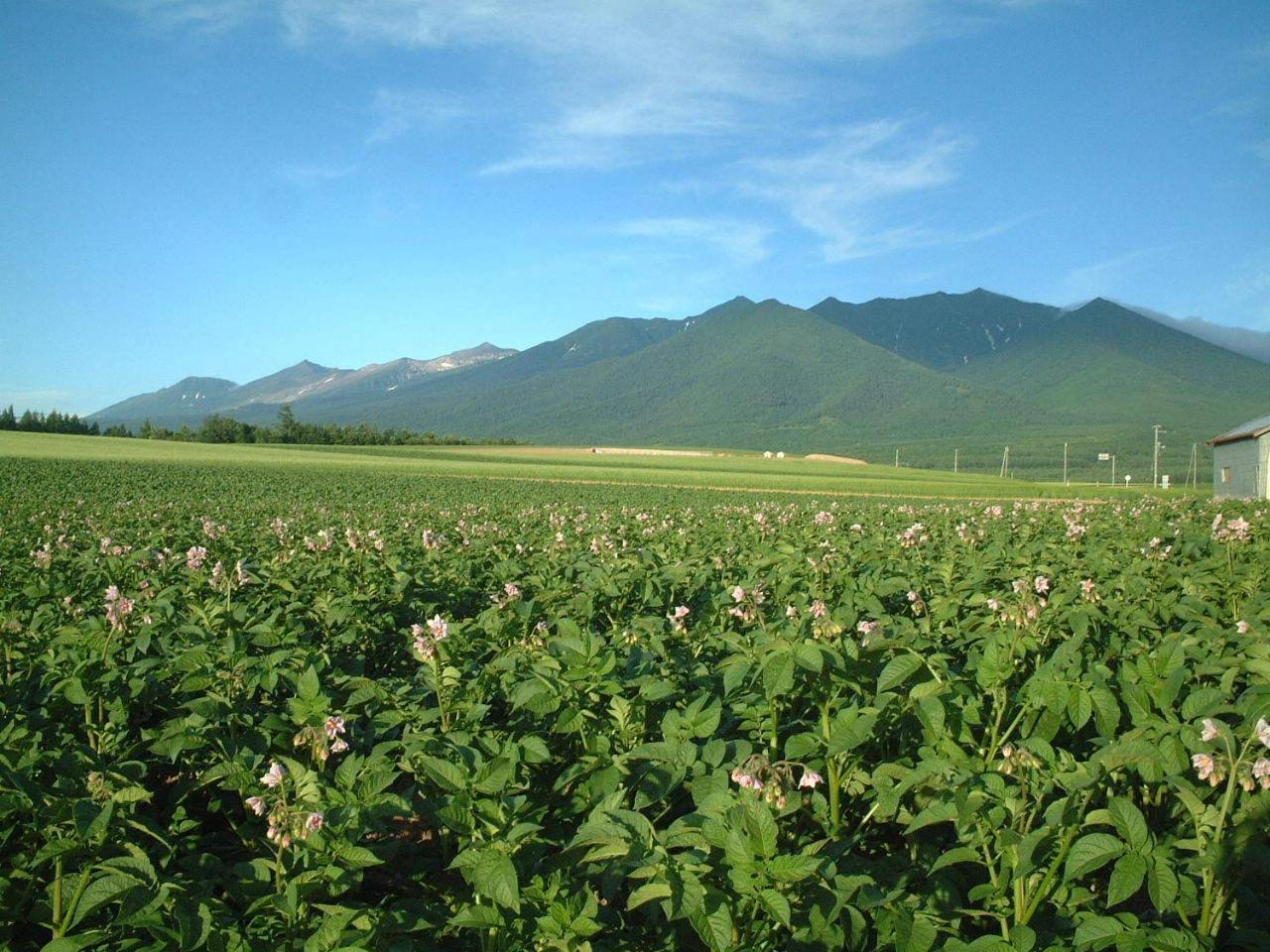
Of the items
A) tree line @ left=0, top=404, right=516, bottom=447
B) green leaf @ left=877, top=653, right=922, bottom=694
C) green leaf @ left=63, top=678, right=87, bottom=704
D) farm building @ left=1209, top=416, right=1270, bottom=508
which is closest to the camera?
green leaf @ left=877, top=653, right=922, bottom=694

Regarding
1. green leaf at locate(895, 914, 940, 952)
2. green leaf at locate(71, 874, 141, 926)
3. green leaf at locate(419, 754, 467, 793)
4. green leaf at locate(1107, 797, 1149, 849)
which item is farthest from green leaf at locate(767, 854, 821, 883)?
green leaf at locate(71, 874, 141, 926)

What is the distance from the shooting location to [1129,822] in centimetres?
268

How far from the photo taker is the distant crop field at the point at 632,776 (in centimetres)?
263

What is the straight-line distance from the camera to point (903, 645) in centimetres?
377

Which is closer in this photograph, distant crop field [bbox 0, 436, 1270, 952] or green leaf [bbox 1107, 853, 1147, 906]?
green leaf [bbox 1107, 853, 1147, 906]

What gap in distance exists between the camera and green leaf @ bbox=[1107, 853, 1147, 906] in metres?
2.50

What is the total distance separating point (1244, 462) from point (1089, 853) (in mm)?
55289

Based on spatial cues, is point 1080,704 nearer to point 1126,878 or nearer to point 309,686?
point 1126,878

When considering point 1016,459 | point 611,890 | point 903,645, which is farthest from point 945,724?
point 1016,459

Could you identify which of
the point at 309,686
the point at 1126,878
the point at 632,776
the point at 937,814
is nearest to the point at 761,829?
the point at 937,814

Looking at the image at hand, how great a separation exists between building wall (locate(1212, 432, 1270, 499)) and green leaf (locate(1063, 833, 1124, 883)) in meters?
47.7

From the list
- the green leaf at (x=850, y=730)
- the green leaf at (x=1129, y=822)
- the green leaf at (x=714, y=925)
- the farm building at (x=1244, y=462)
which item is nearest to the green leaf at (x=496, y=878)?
the green leaf at (x=714, y=925)

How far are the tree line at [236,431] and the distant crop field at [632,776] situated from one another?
102336mm

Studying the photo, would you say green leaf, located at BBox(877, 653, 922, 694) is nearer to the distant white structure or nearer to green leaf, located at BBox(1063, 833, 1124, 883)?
green leaf, located at BBox(1063, 833, 1124, 883)
